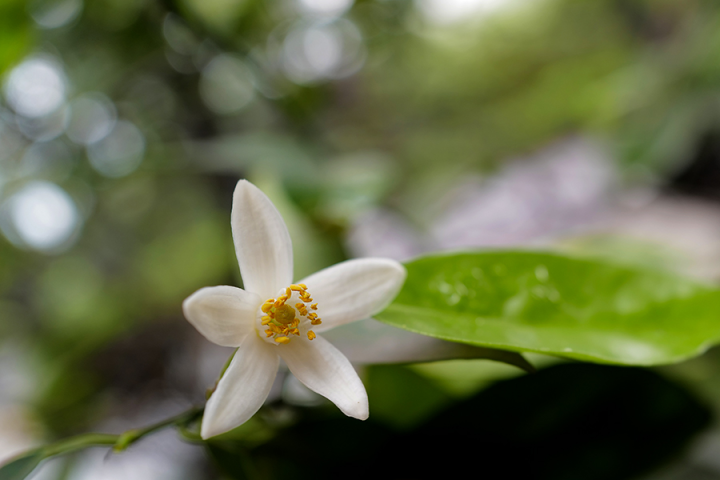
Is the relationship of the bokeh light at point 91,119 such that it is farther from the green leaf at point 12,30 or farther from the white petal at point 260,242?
the white petal at point 260,242

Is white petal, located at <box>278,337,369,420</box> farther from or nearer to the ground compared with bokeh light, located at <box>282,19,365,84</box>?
nearer to the ground

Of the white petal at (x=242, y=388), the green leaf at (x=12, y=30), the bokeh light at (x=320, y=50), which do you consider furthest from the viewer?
the bokeh light at (x=320, y=50)

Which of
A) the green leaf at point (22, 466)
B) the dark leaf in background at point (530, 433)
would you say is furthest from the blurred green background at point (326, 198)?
the green leaf at point (22, 466)

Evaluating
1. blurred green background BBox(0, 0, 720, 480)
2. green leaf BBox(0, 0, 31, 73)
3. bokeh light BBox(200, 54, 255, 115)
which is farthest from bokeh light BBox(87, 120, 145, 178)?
green leaf BBox(0, 0, 31, 73)

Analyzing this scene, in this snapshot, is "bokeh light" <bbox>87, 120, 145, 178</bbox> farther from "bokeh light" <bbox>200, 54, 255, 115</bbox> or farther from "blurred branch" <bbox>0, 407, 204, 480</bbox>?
"blurred branch" <bbox>0, 407, 204, 480</bbox>

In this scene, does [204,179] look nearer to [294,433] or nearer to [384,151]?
[384,151]

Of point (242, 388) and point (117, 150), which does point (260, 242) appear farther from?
point (117, 150)

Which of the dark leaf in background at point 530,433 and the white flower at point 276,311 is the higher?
the white flower at point 276,311
